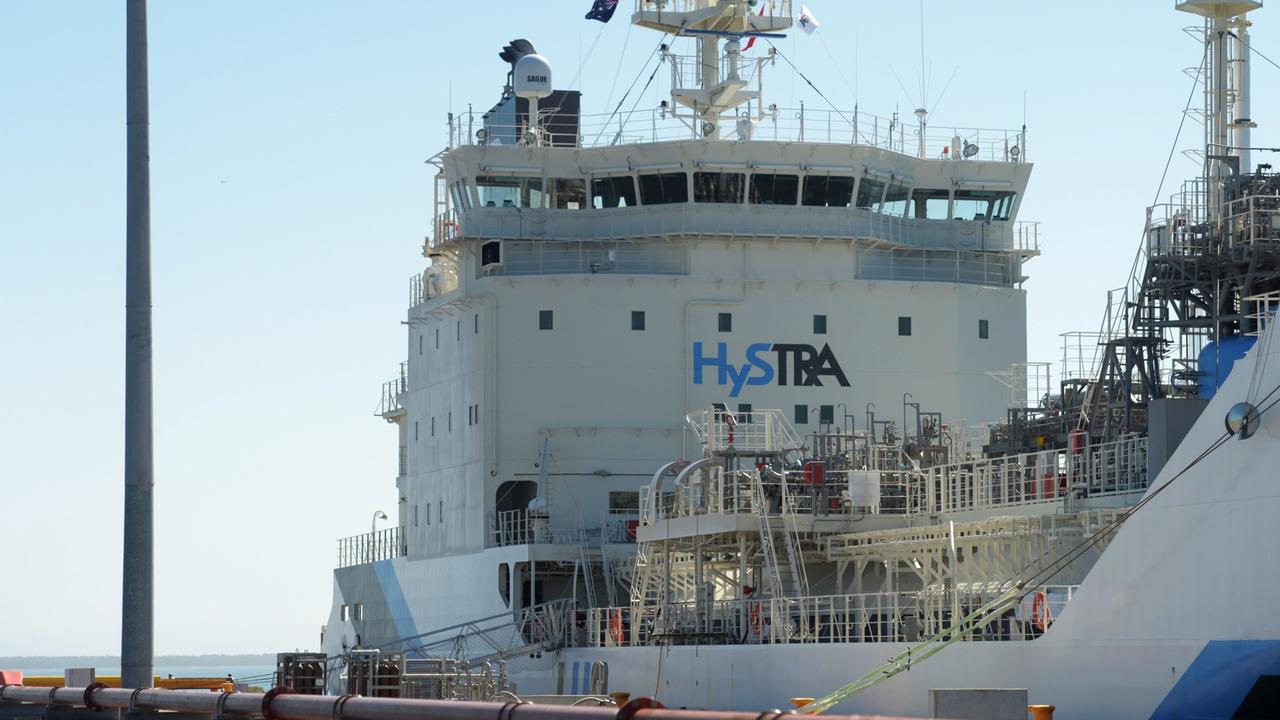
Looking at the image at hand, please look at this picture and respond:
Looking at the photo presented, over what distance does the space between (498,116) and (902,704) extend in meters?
21.1

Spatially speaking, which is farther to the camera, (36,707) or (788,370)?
(788,370)

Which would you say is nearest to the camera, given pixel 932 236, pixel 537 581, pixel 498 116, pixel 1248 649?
pixel 1248 649

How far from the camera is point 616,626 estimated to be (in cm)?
3028

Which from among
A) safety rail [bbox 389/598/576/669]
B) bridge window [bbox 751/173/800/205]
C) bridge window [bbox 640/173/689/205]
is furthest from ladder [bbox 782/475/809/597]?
bridge window [bbox 640/173/689/205]

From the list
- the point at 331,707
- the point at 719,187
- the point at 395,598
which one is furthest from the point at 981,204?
the point at 331,707

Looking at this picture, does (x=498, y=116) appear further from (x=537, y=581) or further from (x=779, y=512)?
(x=779, y=512)

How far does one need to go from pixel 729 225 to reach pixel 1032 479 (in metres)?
9.90

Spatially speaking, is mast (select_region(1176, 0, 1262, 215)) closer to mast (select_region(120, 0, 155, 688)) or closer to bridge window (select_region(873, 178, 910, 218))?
bridge window (select_region(873, 178, 910, 218))

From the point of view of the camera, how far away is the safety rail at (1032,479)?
2392cm

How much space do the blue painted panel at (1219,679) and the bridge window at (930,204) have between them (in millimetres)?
19500

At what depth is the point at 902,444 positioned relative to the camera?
31125mm

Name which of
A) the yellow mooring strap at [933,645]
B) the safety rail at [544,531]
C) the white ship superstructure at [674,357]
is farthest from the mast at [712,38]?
the yellow mooring strap at [933,645]

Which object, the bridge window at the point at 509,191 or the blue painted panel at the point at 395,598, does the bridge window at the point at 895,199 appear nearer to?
the bridge window at the point at 509,191

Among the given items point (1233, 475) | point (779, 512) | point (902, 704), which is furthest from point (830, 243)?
point (1233, 475)
